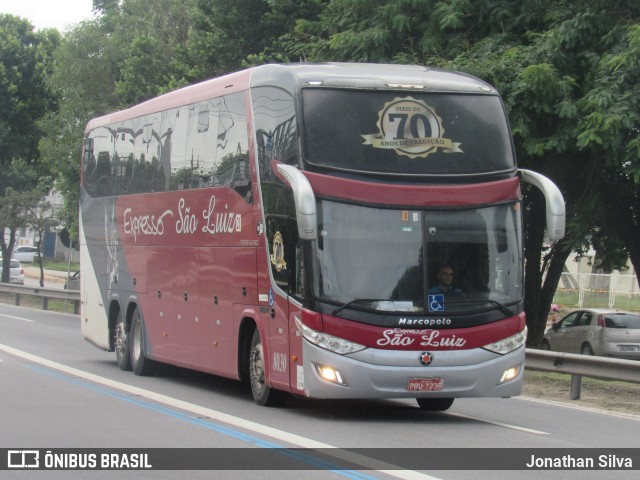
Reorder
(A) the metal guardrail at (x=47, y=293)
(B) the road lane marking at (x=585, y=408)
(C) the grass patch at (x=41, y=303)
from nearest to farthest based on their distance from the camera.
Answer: (B) the road lane marking at (x=585, y=408) < (A) the metal guardrail at (x=47, y=293) < (C) the grass patch at (x=41, y=303)

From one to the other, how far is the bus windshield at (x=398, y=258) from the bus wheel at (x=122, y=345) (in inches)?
305

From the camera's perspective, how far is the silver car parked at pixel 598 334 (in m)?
29.3

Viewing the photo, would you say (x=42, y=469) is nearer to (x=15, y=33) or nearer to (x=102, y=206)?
(x=102, y=206)

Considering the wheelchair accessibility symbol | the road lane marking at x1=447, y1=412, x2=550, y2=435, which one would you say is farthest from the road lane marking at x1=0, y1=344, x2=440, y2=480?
the road lane marking at x1=447, y1=412, x2=550, y2=435

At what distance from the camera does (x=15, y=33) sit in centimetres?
5559

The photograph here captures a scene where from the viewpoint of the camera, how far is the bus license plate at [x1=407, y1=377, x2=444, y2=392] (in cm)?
1241

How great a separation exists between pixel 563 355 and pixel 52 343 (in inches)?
489

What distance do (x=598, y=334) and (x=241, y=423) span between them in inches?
763

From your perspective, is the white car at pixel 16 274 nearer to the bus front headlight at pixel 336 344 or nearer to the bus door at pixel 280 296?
the bus door at pixel 280 296

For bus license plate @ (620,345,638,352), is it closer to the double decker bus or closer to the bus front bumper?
the double decker bus

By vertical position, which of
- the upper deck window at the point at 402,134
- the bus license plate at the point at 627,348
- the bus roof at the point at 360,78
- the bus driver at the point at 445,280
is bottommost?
the bus license plate at the point at 627,348

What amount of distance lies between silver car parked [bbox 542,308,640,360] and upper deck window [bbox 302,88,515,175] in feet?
56.7

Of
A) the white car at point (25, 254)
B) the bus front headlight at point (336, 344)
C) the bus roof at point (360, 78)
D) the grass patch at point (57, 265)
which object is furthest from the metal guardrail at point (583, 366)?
the white car at point (25, 254)

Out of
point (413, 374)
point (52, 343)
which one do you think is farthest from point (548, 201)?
point (52, 343)
